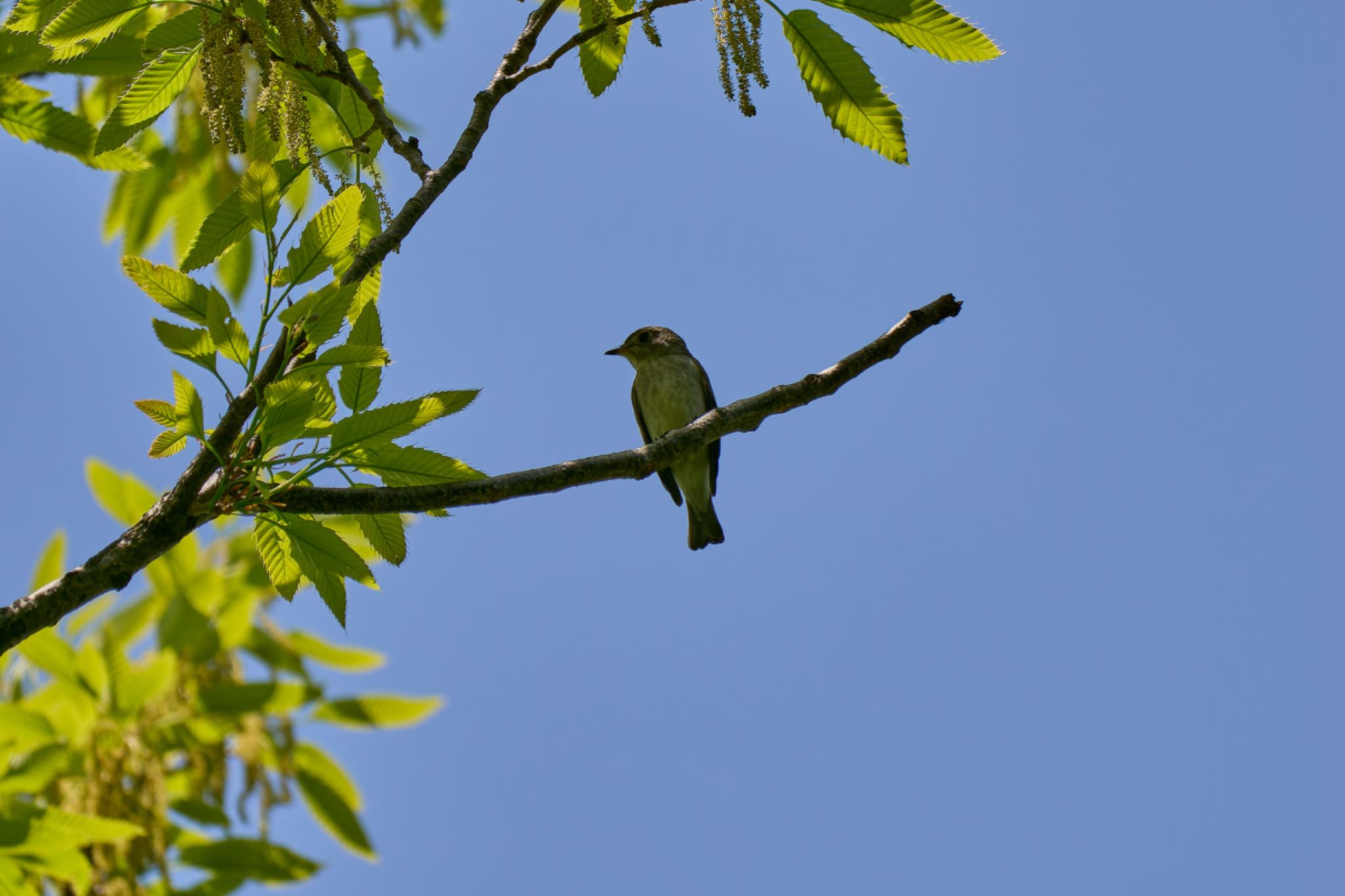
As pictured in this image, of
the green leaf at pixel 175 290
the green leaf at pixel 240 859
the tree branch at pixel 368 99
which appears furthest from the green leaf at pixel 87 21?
the green leaf at pixel 240 859

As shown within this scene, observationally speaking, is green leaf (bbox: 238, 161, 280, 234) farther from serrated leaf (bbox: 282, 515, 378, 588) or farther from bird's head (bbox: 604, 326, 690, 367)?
bird's head (bbox: 604, 326, 690, 367)

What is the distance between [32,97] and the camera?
3.46 meters

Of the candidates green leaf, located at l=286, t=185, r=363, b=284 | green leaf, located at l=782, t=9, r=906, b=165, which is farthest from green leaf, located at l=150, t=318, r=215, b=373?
green leaf, located at l=782, t=9, r=906, b=165

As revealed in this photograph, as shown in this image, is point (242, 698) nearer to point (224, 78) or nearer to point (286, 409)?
point (286, 409)

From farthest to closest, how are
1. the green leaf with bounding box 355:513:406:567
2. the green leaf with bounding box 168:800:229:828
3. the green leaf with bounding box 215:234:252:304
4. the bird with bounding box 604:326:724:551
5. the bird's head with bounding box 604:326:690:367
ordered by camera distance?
the bird's head with bounding box 604:326:690:367 → the bird with bounding box 604:326:724:551 → the green leaf with bounding box 215:234:252:304 → the green leaf with bounding box 168:800:229:828 → the green leaf with bounding box 355:513:406:567

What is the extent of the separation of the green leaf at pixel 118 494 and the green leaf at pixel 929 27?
8.54 feet

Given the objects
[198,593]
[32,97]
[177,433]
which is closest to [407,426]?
[177,433]

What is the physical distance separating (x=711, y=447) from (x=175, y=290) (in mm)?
7600

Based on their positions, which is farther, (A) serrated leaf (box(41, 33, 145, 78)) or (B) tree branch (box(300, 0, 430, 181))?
(A) serrated leaf (box(41, 33, 145, 78))

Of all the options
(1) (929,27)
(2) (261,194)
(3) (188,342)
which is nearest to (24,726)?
(3) (188,342)

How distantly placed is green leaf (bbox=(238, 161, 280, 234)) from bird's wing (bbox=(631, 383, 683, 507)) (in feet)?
23.0

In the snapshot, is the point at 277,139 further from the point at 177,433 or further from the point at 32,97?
the point at 32,97

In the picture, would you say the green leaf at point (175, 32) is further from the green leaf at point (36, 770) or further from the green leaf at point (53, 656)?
the green leaf at point (36, 770)

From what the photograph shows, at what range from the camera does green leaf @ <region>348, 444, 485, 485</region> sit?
2797mm
